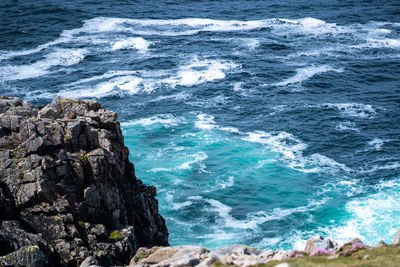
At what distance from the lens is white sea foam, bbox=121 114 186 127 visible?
8544 centimetres

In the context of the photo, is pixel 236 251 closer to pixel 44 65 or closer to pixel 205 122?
pixel 205 122

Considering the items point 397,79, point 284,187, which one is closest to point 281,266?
point 284,187

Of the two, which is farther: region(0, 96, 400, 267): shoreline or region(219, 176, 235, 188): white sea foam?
region(219, 176, 235, 188): white sea foam

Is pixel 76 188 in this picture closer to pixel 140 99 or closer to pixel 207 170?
pixel 207 170

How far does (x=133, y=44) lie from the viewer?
127 meters

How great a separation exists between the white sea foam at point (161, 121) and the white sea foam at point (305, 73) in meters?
25.7

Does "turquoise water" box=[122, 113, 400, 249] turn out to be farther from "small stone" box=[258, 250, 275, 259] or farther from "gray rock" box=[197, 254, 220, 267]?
"gray rock" box=[197, 254, 220, 267]

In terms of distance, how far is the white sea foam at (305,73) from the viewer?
10148 cm

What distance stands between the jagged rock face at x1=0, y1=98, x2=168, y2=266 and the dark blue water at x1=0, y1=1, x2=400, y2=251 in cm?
1588

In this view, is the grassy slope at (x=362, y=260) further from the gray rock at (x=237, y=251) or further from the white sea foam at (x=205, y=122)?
the white sea foam at (x=205, y=122)

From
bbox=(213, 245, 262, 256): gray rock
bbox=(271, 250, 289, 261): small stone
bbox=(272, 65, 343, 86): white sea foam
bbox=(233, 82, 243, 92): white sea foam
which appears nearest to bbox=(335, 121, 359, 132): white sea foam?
bbox=(272, 65, 343, 86): white sea foam

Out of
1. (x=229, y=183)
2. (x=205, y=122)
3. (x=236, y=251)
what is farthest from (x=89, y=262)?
(x=205, y=122)

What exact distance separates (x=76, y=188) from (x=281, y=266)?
2027 centimetres

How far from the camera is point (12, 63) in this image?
114 metres
